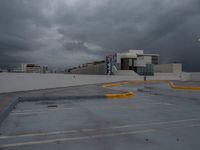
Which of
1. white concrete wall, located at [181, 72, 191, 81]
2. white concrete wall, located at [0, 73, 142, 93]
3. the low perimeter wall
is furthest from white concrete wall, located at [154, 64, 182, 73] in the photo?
white concrete wall, located at [0, 73, 142, 93]

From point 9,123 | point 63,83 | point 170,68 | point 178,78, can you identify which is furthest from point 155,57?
point 9,123

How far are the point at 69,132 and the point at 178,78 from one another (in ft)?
185

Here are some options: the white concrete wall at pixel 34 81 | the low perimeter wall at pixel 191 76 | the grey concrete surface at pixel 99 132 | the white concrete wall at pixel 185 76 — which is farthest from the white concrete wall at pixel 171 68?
the grey concrete surface at pixel 99 132

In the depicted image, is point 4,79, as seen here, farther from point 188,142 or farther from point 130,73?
point 130,73

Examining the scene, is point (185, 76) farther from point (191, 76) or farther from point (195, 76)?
point (195, 76)

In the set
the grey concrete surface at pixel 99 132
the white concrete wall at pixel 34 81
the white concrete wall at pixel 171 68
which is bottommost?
the grey concrete surface at pixel 99 132

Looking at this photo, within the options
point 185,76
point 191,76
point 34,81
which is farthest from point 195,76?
point 34,81

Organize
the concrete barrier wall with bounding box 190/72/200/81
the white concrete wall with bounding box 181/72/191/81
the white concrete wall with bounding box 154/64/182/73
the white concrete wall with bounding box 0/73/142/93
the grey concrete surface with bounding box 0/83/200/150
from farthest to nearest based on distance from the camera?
the white concrete wall with bounding box 154/64/182/73
the concrete barrier wall with bounding box 190/72/200/81
the white concrete wall with bounding box 181/72/191/81
the white concrete wall with bounding box 0/73/142/93
the grey concrete surface with bounding box 0/83/200/150

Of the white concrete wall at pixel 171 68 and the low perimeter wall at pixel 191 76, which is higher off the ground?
the white concrete wall at pixel 171 68

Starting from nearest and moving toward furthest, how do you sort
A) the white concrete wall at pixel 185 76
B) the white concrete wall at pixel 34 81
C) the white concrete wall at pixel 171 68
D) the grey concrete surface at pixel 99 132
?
the grey concrete surface at pixel 99 132 → the white concrete wall at pixel 34 81 → the white concrete wall at pixel 185 76 → the white concrete wall at pixel 171 68

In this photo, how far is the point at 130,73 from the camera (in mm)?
54688

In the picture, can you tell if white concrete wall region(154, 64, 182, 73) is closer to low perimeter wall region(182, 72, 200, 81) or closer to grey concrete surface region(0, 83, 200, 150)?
low perimeter wall region(182, 72, 200, 81)

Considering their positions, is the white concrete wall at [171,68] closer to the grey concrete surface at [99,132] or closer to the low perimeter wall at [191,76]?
the low perimeter wall at [191,76]

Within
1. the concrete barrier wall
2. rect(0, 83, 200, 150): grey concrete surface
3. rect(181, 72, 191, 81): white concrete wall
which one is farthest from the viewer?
the concrete barrier wall
